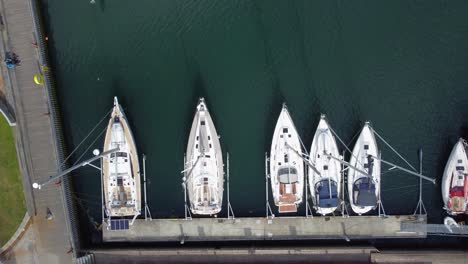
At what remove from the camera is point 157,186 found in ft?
78.6

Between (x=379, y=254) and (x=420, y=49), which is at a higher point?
(x=420, y=49)

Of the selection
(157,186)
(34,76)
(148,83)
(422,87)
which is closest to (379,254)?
(422,87)

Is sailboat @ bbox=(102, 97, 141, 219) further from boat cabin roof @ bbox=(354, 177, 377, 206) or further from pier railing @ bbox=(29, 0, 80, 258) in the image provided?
boat cabin roof @ bbox=(354, 177, 377, 206)

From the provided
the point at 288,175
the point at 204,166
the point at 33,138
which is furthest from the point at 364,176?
the point at 33,138

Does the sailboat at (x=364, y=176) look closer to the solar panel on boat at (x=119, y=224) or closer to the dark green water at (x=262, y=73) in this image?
the dark green water at (x=262, y=73)

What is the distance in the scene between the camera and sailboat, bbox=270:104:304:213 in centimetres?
2256

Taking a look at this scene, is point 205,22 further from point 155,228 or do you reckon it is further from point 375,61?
point 155,228

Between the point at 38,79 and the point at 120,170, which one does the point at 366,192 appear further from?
the point at 38,79

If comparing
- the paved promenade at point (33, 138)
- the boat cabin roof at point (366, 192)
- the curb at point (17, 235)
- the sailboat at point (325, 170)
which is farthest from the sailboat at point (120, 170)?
the boat cabin roof at point (366, 192)

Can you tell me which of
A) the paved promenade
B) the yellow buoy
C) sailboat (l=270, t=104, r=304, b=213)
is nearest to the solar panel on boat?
the paved promenade

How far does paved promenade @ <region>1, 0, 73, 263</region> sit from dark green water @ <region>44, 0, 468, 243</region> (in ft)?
4.77

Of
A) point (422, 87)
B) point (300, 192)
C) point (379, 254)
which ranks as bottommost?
point (379, 254)

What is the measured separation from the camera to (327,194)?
73.7 ft

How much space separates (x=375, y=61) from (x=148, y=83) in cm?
1469
